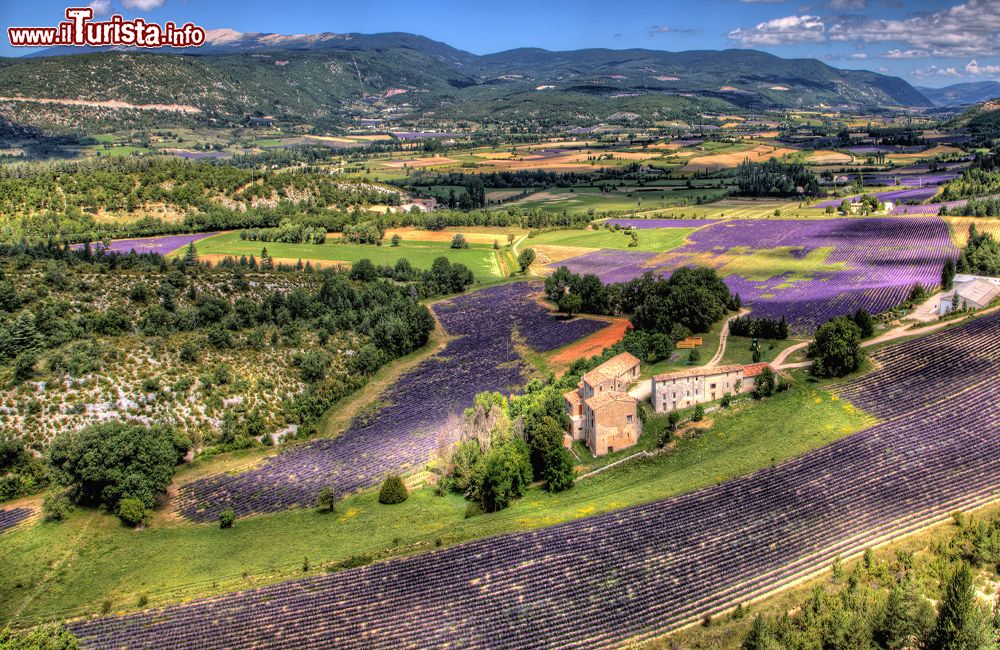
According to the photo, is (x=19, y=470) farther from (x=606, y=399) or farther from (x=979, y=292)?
(x=979, y=292)

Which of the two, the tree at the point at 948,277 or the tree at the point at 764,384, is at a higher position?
the tree at the point at 948,277

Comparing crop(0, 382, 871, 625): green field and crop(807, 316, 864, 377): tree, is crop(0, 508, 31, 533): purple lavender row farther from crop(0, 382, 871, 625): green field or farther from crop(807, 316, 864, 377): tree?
crop(807, 316, 864, 377): tree

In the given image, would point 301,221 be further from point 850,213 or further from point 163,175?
point 850,213

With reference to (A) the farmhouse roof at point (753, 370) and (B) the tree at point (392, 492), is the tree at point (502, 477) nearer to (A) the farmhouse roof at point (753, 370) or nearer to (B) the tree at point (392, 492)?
(B) the tree at point (392, 492)

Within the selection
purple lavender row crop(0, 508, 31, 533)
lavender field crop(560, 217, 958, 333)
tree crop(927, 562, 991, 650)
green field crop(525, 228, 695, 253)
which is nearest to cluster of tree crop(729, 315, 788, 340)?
lavender field crop(560, 217, 958, 333)

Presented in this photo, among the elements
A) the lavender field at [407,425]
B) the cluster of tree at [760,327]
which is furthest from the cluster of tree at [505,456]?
the cluster of tree at [760,327]

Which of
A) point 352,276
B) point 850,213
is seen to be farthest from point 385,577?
point 850,213
